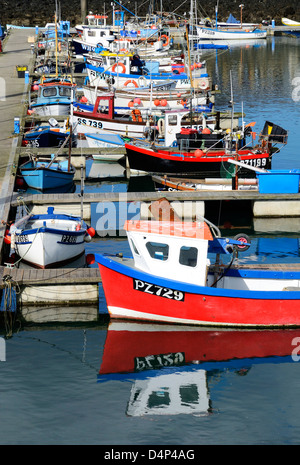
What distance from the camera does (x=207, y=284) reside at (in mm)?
19406

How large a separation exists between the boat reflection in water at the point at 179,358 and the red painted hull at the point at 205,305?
11.3 inches

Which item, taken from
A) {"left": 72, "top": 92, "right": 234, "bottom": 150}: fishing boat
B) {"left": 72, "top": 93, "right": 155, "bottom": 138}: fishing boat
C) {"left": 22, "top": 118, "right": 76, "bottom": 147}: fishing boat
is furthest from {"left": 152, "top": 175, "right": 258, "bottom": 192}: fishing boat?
{"left": 22, "top": 118, "right": 76, "bottom": 147}: fishing boat

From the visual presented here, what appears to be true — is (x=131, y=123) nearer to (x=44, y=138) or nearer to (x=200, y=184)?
(x=44, y=138)

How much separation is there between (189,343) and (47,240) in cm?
523

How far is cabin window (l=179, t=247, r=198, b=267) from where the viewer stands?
59.7 ft

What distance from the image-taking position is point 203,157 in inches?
1219

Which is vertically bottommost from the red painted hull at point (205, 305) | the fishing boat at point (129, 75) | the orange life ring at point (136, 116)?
the red painted hull at point (205, 305)

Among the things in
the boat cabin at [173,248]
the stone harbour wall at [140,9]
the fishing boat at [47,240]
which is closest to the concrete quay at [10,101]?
the fishing boat at [47,240]

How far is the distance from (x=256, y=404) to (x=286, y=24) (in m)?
89.0

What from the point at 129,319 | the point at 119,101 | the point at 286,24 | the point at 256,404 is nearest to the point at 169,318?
the point at 129,319

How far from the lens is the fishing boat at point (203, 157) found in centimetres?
3106

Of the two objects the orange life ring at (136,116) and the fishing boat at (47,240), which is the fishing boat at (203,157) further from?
the fishing boat at (47,240)

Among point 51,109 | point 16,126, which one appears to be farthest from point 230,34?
point 16,126

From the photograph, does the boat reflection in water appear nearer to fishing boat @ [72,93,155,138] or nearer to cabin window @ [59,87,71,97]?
fishing boat @ [72,93,155,138]
